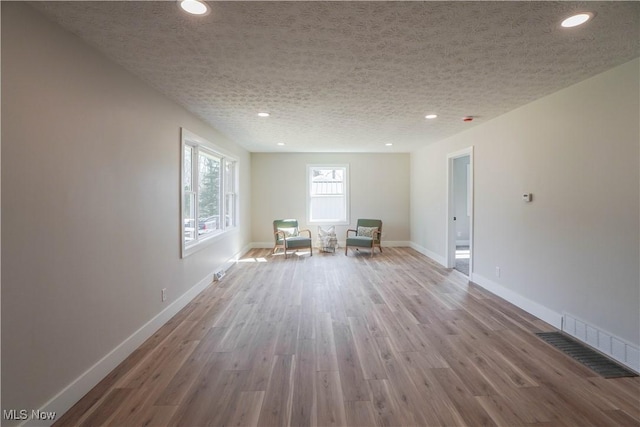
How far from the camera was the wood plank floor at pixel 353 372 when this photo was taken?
184cm

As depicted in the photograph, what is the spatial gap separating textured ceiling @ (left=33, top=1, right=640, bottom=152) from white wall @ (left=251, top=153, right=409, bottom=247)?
3972 millimetres

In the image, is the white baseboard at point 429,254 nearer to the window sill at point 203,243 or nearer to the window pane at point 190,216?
the window sill at point 203,243

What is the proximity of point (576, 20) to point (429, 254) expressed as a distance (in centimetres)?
519

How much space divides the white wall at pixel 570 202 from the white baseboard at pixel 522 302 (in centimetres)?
2

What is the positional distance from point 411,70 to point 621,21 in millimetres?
1266

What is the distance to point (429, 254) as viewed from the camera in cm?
651

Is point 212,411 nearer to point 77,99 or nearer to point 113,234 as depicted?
point 113,234

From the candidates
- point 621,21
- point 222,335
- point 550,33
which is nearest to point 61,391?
point 222,335

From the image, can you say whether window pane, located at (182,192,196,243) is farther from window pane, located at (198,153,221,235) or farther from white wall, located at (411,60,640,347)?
white wall, located at (411,60,640,347)

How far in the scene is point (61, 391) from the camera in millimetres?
1843

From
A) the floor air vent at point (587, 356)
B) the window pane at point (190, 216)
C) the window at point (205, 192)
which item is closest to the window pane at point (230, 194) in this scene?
the window at point (205, 192)

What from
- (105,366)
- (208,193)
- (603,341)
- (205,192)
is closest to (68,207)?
(105,366)

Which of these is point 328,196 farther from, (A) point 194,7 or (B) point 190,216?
(A) point 194,7

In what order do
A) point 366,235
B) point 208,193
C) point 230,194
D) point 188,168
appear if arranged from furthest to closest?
point 366,235, point 230,194, point 208,193, point 188,168
